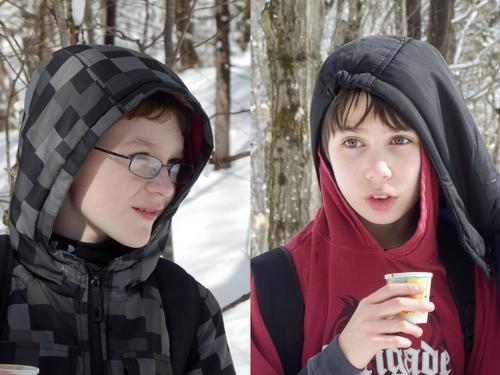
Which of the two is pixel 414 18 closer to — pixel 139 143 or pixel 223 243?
pixel 139 143

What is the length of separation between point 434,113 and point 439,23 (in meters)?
1.63

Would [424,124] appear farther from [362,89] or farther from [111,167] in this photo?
[111,167]

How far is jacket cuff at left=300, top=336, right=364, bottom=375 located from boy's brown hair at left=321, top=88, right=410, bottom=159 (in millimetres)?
442

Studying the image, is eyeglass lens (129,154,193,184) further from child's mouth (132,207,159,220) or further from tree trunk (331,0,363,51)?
tree trunk (331,0,363,51)

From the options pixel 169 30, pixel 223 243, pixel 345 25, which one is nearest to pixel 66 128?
pixel 345 25

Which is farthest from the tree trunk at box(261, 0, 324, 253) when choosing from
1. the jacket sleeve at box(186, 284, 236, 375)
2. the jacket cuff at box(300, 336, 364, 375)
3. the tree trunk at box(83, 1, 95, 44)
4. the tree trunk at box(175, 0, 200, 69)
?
the tree trunk at box(83, 1, 95, 44)

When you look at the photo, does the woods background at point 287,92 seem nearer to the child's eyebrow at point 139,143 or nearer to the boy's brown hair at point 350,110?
the child's eyebrow at point 139,143

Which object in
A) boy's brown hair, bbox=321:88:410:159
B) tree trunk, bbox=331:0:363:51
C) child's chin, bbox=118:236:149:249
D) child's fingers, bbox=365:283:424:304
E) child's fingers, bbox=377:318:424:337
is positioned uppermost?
tree trunk, bbox=331:0:363:51

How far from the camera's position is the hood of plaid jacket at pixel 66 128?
1.59 metres

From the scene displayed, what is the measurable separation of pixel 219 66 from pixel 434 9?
3933mm

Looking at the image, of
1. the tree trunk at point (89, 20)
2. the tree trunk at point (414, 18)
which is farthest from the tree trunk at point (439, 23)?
the tree trunk at point (89, 20)

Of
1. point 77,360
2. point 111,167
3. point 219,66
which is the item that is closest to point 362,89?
point 111,167

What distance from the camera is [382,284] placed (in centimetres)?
155

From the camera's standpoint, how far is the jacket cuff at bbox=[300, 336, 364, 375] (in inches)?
55.3
